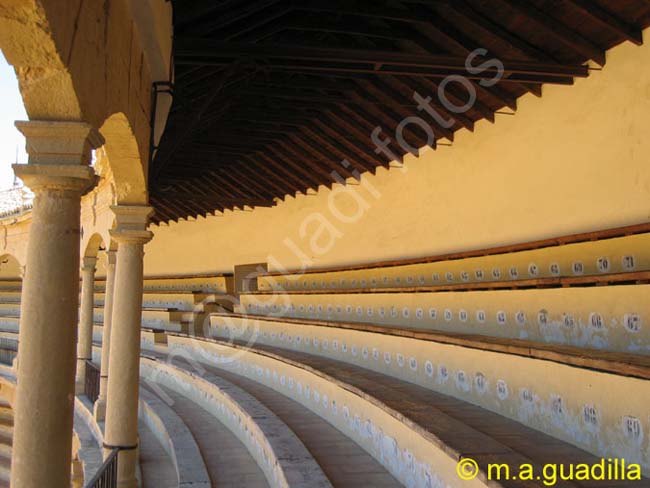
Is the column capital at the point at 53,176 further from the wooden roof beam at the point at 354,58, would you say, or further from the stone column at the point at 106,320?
the stone column at the point at 106,320

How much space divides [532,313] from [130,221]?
408cm

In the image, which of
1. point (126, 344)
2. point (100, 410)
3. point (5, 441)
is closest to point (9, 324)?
point (5, 441)

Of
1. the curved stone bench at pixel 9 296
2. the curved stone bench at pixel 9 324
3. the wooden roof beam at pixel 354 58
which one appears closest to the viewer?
the wooden roof beam at pixel 354 58

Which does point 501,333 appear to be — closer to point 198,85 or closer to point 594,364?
A: point 594,364

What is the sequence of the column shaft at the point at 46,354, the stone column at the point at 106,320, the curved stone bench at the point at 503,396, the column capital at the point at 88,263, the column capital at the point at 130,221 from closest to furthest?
1. the column shaft at the point at 46,354
2. the curved stone bench at the point at 503,396
3. the column capital at the point at 130,221
4. the stone column at the point at 106,320
5. the column capital at the point at 88,263

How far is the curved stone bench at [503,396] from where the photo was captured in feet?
11.6

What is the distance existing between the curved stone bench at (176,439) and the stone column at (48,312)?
2.43m

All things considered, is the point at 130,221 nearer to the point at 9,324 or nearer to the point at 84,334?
the point at 84,334

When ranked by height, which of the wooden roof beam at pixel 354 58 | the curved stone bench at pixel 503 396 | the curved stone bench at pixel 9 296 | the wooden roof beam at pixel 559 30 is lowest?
the curved stone bench at pixel 503 396

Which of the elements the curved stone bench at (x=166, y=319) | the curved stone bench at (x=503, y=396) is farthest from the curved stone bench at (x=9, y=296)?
the curved stone bench at (x=503, y=396)

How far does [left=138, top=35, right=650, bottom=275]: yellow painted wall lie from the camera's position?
5863 millimetres

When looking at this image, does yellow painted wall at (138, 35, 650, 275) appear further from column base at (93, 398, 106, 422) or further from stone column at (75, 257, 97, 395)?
column base at (93, 398, 106, 422)

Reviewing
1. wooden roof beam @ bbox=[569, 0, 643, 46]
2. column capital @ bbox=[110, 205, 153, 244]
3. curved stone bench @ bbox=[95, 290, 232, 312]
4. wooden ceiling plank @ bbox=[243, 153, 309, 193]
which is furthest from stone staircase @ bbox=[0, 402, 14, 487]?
wooden roof beam @ bbox=[569, 0, 643, 46]

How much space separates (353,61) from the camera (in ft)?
19.7
